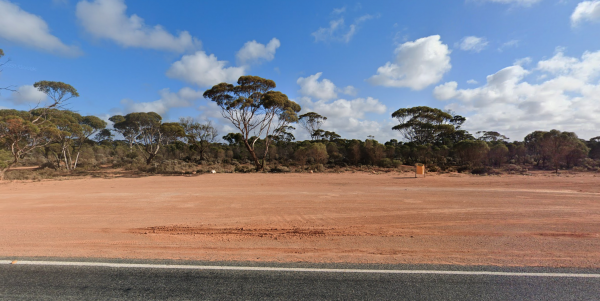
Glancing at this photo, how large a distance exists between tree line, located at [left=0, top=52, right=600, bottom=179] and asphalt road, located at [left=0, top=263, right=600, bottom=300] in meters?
22.3

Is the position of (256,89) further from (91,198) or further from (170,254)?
(170,254)

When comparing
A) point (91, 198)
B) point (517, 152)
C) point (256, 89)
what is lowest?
point (91, 198)

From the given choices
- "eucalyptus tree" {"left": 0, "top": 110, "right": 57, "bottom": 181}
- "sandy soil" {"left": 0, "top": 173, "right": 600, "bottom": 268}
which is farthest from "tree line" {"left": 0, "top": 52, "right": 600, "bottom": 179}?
"sandy soil" {"left": 0, "top": 173, "right": 600, "bottom": 268}

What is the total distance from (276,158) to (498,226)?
33.5 meters

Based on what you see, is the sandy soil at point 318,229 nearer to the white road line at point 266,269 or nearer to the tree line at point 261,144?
the white road line at point 266,269

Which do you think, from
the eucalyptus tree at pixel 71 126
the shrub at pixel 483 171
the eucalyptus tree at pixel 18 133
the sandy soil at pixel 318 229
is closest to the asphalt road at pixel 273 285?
the sandy soil at pixel 318 229

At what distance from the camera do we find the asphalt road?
3320 millimetres

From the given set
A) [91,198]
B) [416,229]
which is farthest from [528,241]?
[91,198]

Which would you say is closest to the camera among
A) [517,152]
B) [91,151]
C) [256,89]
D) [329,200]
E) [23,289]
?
[23,289]

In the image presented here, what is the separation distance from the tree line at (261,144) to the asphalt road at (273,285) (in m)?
22.3

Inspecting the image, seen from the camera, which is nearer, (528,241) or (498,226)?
(528,241)

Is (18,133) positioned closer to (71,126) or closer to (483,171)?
(71,126)

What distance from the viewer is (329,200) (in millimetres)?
10711

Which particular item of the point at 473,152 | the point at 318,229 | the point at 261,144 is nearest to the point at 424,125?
the point at 473,152
